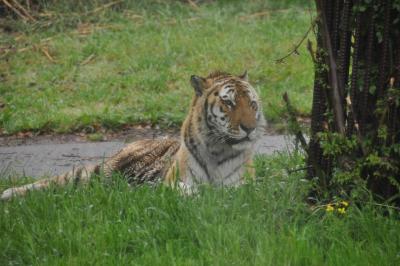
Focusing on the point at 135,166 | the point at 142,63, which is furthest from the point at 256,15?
the point at 135,166

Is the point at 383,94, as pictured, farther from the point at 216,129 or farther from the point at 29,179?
the point at 29,179

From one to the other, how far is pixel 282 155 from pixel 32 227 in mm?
2801

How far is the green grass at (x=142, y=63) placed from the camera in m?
10.8

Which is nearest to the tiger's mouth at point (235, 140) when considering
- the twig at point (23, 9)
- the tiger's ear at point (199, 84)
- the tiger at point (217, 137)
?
the tiger at point (217, 137)

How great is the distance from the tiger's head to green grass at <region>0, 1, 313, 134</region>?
3.01 meters

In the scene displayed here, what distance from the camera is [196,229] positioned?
5.45 meters

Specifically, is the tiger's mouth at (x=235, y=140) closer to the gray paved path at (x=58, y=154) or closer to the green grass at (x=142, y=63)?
the gray paved path at (x=58, y=154)

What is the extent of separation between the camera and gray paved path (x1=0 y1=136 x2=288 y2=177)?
9102mm

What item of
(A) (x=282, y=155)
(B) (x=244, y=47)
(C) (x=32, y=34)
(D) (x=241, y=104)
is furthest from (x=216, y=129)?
(C) (x=32, y=34)

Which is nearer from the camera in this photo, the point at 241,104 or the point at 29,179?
the point at 241,104

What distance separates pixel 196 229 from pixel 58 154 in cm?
448

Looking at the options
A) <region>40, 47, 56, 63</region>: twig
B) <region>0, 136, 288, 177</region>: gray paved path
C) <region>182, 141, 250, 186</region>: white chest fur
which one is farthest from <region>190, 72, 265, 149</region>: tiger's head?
<region>40, 47, 56, 63</region>: twig

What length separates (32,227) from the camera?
5.72 metres

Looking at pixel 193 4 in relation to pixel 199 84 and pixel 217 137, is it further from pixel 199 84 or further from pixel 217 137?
pixel 217 137
